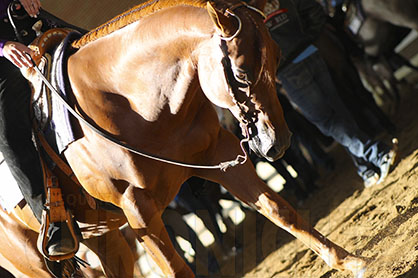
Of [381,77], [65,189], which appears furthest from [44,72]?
[381,77]

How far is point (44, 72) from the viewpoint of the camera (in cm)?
338

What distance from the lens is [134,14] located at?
122 inches

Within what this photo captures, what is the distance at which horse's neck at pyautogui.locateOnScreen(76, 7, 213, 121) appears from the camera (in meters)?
2.84

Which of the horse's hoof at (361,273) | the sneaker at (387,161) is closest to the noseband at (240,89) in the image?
the horse's hoof at (361,273)

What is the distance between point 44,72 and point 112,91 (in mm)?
427

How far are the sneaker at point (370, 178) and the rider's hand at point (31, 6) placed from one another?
310 centimetres

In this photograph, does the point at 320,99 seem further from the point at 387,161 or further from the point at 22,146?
the point at 22,146

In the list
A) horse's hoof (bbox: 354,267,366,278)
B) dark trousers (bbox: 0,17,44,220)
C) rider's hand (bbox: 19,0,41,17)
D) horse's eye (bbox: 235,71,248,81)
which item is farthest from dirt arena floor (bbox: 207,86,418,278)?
rider's hand (bbox: 19,0,41,17)

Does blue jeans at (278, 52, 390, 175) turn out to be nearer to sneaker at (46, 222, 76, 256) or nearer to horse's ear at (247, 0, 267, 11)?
sneaker at (46, 222, 76, 256)

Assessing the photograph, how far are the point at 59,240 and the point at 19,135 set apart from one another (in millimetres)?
597

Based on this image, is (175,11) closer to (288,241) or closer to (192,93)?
(192,93)

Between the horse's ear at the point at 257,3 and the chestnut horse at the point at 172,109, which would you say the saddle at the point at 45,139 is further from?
the horse's ear at the point at 257,3

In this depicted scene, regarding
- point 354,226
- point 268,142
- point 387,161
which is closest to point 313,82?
point 387,161

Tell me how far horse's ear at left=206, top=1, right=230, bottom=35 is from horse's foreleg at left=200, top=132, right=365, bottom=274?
3.17 ft
